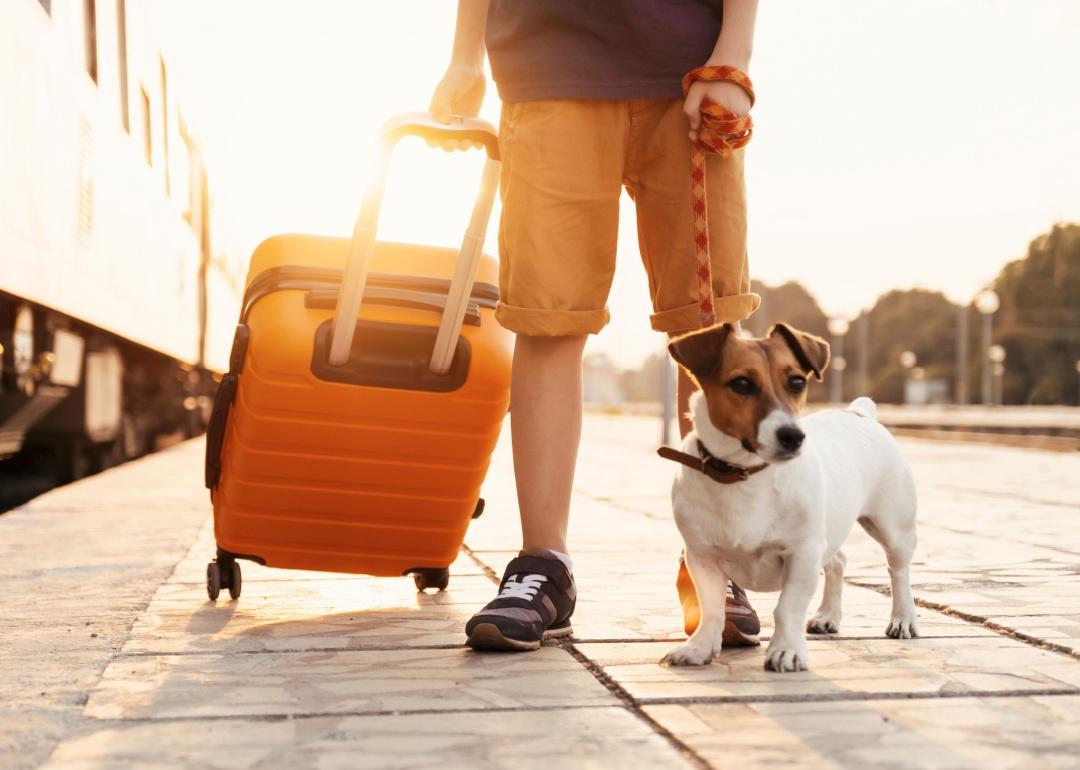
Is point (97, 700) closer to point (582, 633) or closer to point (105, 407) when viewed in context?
point (582, 633)

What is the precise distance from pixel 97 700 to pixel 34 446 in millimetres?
8430

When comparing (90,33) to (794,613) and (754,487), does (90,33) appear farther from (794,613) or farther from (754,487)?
(794,613)

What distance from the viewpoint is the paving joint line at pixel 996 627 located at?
3.21 meters

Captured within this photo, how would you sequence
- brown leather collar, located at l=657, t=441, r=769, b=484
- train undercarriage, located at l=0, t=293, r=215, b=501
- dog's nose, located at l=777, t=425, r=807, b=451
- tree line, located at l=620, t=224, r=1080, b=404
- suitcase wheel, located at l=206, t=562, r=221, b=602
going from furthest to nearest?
tree line, located at l=620, t=224, r=1080, b=404, train undercarriage, located at l=0, t=293, r=215, b=501, suitcase wheel, located at l=206, t=562, r=221, b=602, brown leather collar, located at l=657, t=441, r=769, b=484, dog's nose, located at l=777, t=425, r=807, b=451

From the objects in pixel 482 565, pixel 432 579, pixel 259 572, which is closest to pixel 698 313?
pixel 432 579

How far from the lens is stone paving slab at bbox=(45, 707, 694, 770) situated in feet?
7.26

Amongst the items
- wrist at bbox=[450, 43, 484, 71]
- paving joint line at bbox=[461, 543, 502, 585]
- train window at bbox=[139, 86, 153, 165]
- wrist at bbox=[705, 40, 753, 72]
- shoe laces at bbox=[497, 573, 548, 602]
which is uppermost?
train window at bbox=[139, 86, 153, 165]

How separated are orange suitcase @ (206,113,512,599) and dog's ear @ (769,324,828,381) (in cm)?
81

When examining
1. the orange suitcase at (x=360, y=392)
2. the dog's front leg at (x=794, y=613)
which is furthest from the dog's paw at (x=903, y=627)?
the orange suitcase at (x=360, y=392)

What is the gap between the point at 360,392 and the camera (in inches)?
143

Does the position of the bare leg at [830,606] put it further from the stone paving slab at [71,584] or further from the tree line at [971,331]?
the tree line at [971,331]

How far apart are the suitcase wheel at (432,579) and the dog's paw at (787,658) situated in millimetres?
1313

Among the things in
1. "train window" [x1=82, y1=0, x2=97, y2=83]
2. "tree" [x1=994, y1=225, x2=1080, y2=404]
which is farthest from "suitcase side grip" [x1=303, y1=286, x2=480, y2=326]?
"tree" [x1=994, y1=225, x2=1080, y2=404]

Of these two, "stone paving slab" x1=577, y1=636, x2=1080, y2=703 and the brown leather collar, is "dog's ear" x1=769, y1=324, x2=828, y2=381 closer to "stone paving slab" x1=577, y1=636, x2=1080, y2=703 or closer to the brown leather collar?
the brown leather collar
